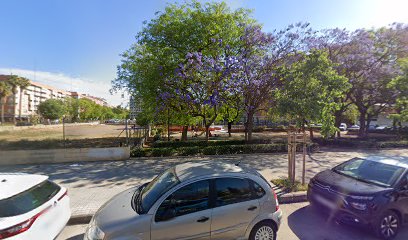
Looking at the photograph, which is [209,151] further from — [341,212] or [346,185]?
[341,212]

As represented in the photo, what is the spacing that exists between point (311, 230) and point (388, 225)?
52.7 inches

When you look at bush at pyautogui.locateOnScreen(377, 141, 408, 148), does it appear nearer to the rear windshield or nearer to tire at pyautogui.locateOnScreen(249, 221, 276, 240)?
tire at pyautogui.locateOnScreen(249, 221, 276, 240)

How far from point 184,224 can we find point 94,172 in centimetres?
711

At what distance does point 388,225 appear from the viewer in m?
3.97

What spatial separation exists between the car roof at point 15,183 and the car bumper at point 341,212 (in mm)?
5489

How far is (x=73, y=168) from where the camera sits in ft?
31.0

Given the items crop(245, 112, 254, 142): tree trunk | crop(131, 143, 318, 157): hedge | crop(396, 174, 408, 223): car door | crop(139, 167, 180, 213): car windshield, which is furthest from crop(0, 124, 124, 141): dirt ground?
crop(396, 174, 408, 223): car door

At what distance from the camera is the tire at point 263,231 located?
3.53m

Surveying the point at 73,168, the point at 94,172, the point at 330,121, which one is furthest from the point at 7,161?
the point at 330,121

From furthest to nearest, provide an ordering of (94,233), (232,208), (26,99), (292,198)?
(26,99) < (292,198) < (232,208) < (94,233)

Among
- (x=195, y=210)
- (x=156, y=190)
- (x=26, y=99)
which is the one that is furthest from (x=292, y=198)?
(x=26, y=99)

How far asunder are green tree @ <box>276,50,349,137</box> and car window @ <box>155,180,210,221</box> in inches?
204

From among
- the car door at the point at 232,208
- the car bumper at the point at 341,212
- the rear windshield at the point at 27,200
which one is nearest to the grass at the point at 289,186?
the car bumper at the point at 341,212

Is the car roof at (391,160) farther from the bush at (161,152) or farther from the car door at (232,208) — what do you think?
the bush at (161,152)
